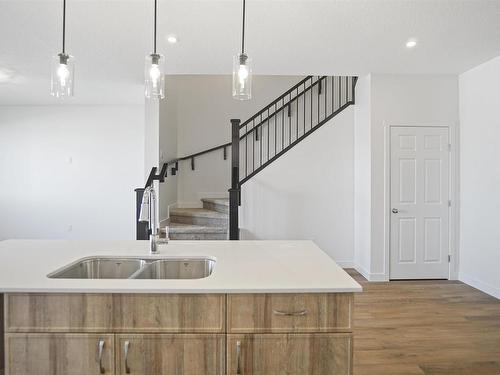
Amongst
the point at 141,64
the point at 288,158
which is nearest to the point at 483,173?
the point at 288,158

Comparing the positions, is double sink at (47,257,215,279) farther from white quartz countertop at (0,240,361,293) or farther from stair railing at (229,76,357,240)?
stair railing at (229,76,357,240)

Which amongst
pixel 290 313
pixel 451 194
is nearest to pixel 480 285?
pixel 451 194

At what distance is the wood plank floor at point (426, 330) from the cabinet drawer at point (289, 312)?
3.98 ft

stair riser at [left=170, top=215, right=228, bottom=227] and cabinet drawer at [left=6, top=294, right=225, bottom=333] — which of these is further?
stair riser at [left=170, top=215, right=228, bottom=227]

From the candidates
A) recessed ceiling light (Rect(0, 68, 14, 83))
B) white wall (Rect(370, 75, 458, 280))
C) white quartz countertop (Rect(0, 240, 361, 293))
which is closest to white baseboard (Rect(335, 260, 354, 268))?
white wall (Rect(370, 75, 458, 280))

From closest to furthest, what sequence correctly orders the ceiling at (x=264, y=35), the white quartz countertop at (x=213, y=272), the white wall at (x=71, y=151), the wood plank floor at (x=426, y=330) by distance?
the white quartz countertop at (x=213, y=272), the wood plank floor at (x=426, y=330), the ceiling at (x=264, y=35), the white wall at (x=71, y=151)

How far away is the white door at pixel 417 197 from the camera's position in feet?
14.6

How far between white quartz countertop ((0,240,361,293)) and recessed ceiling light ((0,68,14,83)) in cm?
309

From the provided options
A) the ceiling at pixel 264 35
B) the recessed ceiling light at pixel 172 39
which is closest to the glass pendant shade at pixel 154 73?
the ceiling at pixel 264 35

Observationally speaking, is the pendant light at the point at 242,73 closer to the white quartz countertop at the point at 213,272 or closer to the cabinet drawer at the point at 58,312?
the white quartz countertop at the point at 213,272

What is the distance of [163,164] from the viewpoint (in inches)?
209

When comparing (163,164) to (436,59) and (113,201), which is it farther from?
(436,59)

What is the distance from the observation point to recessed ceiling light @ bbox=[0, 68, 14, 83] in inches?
170

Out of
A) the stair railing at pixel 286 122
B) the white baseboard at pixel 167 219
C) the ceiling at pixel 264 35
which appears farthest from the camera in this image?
the stair railing at pixel 286 122
